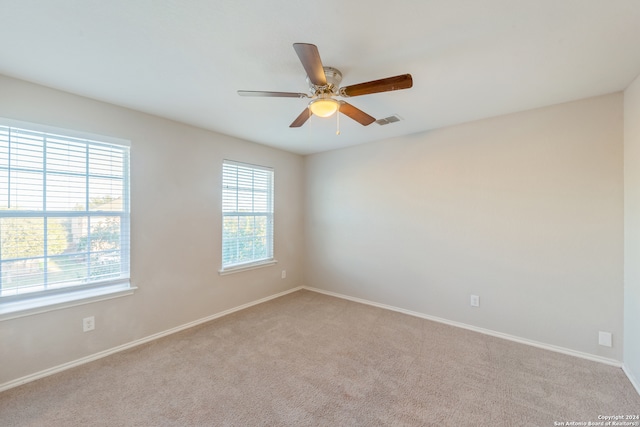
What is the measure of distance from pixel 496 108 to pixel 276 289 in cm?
360

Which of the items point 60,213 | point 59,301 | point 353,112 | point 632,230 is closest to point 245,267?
point 59,301

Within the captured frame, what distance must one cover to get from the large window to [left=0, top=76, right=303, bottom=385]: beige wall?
122 millimetres

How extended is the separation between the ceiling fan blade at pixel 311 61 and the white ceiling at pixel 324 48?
23 centimetres

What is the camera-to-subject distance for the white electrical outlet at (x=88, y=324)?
224 cm

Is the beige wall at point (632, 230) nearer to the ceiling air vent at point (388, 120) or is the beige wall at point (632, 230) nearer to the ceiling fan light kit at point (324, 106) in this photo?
the ceiling air vent at point (388, 120)

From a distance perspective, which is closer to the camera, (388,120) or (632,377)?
(632,377)

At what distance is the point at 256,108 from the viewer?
2494 millimetres

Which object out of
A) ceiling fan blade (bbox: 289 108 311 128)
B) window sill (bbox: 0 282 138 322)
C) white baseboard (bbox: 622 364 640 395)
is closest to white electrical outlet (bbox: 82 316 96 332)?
window sill (bbox: 0 282 138 322)

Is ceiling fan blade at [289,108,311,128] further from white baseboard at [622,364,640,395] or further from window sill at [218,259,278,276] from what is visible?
white baseboard at [622,364,640,395]

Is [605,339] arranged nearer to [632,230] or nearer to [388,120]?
[632,230]

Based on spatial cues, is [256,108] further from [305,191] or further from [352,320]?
[352,320]

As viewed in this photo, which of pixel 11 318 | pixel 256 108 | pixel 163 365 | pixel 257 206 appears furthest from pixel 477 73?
pixel 11 318

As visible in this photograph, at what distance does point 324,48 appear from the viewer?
1616 mm

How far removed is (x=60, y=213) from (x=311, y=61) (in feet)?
7.97
